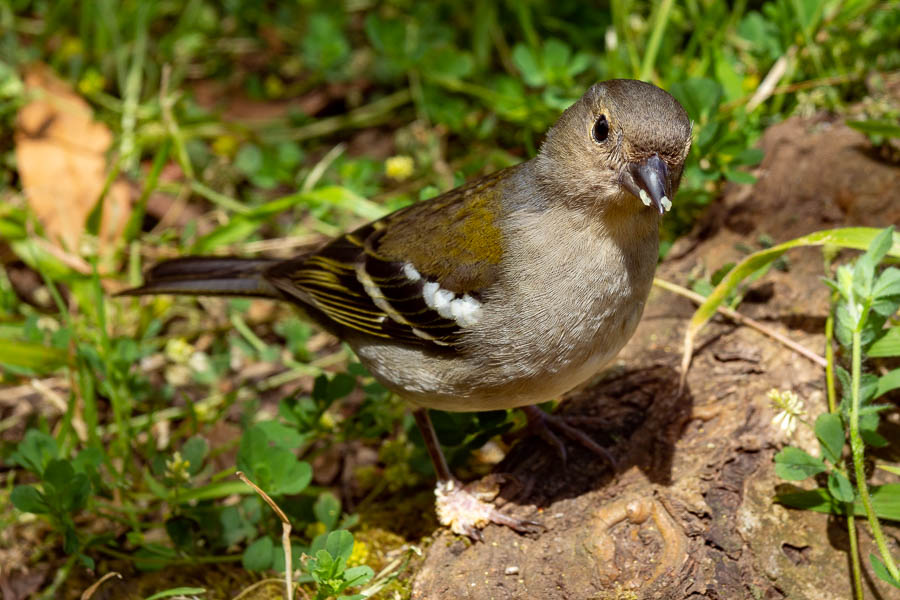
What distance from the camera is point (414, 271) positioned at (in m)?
3.53

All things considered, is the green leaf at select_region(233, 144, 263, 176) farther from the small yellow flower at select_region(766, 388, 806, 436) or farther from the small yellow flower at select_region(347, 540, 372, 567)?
the small yellow flower at select_region(766, 388, 806, 436)

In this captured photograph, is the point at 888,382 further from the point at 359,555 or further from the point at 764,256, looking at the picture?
the point at 359,555

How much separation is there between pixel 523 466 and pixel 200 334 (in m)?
2.41

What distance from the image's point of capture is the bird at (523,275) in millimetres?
2963

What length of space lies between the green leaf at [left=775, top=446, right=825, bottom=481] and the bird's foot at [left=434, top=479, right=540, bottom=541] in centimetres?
94

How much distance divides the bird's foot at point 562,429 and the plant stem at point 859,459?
36.4 inches

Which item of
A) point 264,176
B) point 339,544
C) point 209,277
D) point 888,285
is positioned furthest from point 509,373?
point 264,176

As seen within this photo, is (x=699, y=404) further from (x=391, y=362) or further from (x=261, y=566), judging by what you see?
(x=261, y=566)

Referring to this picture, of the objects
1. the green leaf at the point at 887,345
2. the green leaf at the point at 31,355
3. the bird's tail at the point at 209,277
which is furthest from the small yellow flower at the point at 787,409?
the green leaf at the point at 31,355

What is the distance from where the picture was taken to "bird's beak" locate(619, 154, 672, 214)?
277 cm

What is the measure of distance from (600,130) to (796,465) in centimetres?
142

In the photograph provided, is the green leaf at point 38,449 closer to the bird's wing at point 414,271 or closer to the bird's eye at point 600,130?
the bird's wing at point 414,271

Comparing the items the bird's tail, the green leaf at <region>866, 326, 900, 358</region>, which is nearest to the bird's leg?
the bird's tail

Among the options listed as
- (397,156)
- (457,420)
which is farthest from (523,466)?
(397,156)
